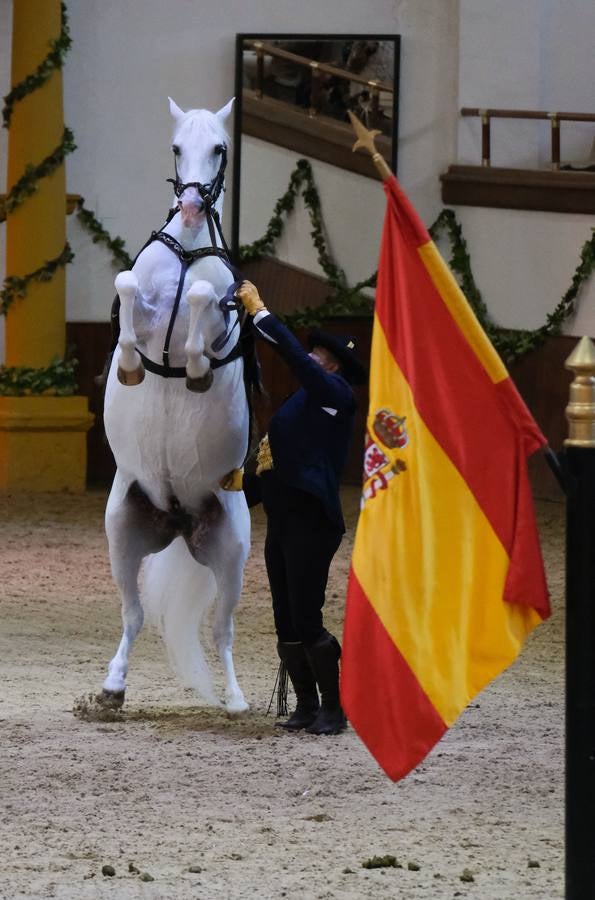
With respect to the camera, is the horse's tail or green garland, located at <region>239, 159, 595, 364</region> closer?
the horse's tail

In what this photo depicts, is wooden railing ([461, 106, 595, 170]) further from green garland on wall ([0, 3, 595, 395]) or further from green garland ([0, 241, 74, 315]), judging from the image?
green garland ([0, 241, 74, 315])

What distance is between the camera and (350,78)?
12.7 m

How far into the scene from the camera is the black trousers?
567cm

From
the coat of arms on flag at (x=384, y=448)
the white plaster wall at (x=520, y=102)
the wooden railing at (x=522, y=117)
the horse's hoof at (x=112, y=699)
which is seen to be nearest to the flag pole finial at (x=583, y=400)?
the coat of arms on flag at (x=384, y=448)

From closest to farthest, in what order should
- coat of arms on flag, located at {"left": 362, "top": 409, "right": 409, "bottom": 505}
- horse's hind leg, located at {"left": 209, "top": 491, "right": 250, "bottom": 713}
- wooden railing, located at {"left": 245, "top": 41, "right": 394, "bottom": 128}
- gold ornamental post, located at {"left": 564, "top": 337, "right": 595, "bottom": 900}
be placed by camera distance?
gold ornamental post, located at {"left": 564, "top": 337, "right": 595, "bottom": 900}
coat of arms on flag, located at {"left": 362, "top": 409, "right": 409, "bottom": 505}
horse's hind leg, located at {"left": 209, "top": 491, "right": 250, "bottom": 713}
wooden railing, located at {"left": 245, "top": 41, "right": 394, "bottom": 128}

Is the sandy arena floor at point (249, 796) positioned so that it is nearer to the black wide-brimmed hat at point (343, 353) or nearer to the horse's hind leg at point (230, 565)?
the horse's hind leg at point (230, 565)

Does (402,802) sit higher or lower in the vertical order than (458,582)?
lower

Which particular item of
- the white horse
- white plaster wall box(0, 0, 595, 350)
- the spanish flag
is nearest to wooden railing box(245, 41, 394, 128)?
white plaster wall box(0, 0, 595, 350)

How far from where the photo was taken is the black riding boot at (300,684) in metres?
5.89

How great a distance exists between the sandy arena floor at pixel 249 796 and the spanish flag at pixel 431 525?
822mm

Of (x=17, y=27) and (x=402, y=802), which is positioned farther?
(x=17, y=27)

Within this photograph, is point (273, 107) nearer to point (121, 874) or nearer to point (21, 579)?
point (21, 579)

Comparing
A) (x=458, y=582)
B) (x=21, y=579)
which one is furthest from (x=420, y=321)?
(x=21, y=579)

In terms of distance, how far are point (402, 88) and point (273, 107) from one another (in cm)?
110
